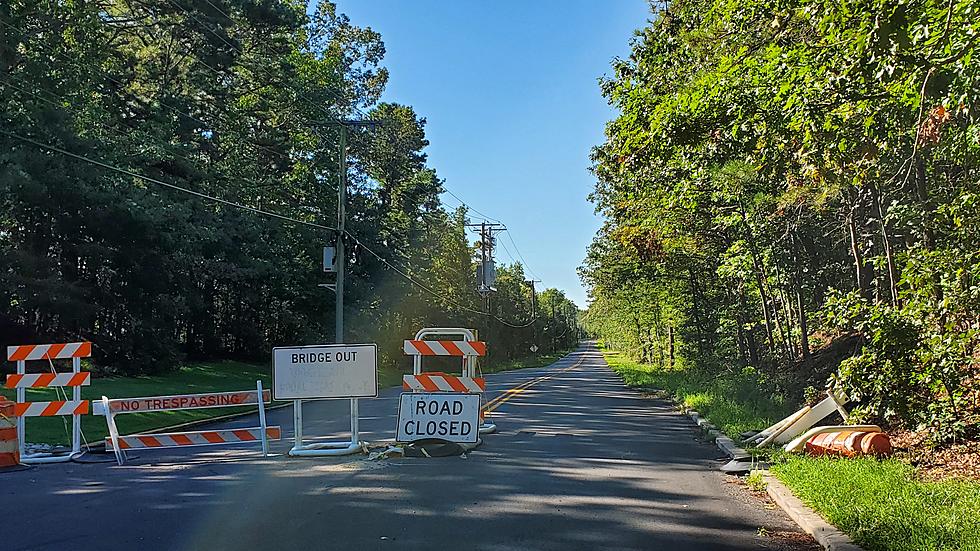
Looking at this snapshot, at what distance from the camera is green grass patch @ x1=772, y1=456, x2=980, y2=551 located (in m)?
5.75

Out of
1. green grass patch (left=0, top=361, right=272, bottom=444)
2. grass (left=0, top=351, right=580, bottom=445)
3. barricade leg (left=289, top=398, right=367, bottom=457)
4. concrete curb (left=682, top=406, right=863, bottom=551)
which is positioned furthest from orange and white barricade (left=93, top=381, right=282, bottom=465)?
concrete curb (left=682, top=406, right=863, bottom=551)

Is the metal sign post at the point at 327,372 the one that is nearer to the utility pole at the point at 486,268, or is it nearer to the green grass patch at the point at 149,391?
the green grass patch at the point at 149,391

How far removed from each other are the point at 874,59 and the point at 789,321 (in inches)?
743

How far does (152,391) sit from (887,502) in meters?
21.0

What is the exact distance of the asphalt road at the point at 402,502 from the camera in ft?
21.0

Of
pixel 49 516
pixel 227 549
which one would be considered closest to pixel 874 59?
pixel 227 549

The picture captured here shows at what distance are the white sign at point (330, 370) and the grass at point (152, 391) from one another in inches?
198

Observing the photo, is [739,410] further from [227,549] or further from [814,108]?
[227,549]

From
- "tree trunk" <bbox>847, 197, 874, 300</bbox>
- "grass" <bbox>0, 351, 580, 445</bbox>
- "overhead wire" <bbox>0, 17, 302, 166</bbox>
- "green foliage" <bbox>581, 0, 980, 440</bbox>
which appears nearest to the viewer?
"green foliage" <bbox>581, 0, 980, 440</bbox>

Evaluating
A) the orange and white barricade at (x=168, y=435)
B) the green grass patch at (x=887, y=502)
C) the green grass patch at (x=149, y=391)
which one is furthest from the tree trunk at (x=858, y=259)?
the green grass patch at (x=149, y=391)

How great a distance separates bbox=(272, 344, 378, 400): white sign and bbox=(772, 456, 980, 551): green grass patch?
5.74m

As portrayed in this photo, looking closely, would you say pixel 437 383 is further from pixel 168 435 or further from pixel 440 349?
pixel 168 435

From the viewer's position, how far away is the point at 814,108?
8.06 m

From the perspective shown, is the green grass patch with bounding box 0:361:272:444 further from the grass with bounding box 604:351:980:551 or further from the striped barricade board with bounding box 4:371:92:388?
the grass with bounding box 604:351:980:551
